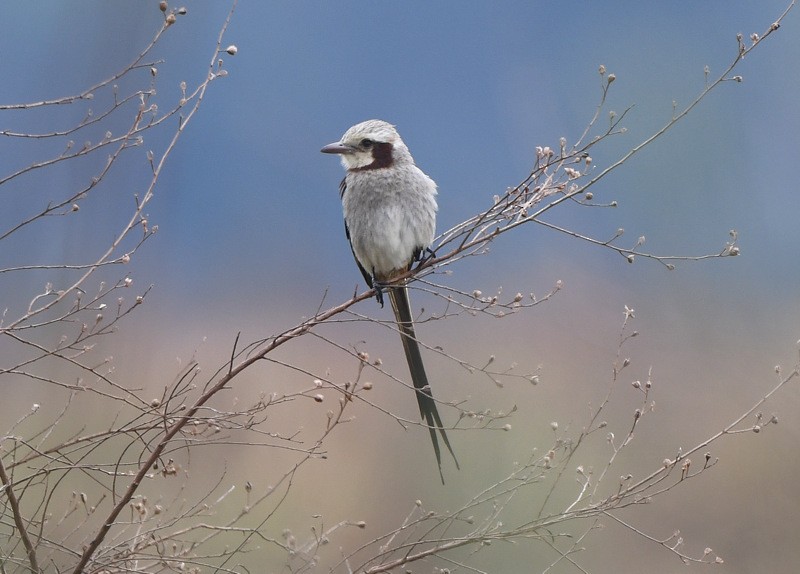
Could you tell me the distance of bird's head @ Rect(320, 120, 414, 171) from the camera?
2736 mm

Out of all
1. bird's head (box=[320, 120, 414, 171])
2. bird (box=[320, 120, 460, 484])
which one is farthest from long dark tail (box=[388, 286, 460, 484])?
bird's head (box=[320, 120, 414, 171])

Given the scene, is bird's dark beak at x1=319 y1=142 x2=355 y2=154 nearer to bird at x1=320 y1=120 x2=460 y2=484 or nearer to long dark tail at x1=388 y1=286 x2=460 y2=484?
bird at x1=320 y1=120 x2=460 y2=484

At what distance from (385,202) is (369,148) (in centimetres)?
21

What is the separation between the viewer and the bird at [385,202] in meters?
2.67

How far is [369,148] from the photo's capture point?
2756 mm

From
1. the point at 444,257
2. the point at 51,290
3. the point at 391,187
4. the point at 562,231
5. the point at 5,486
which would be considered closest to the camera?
the point at 5,486

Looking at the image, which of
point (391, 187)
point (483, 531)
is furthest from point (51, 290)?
point (391, 187)

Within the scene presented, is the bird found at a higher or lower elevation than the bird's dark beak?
lower

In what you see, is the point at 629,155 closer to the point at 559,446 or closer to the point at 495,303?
the point at 495,303

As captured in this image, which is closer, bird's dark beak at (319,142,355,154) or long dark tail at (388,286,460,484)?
long dark tail at (388,286,460,484)

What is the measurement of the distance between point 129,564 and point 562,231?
1.20 metres

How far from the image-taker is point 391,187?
8.76 ft

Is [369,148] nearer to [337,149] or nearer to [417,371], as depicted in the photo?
[337,149]

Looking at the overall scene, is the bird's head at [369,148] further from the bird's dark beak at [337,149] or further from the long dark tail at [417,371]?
the long dark tail at [417,371]
